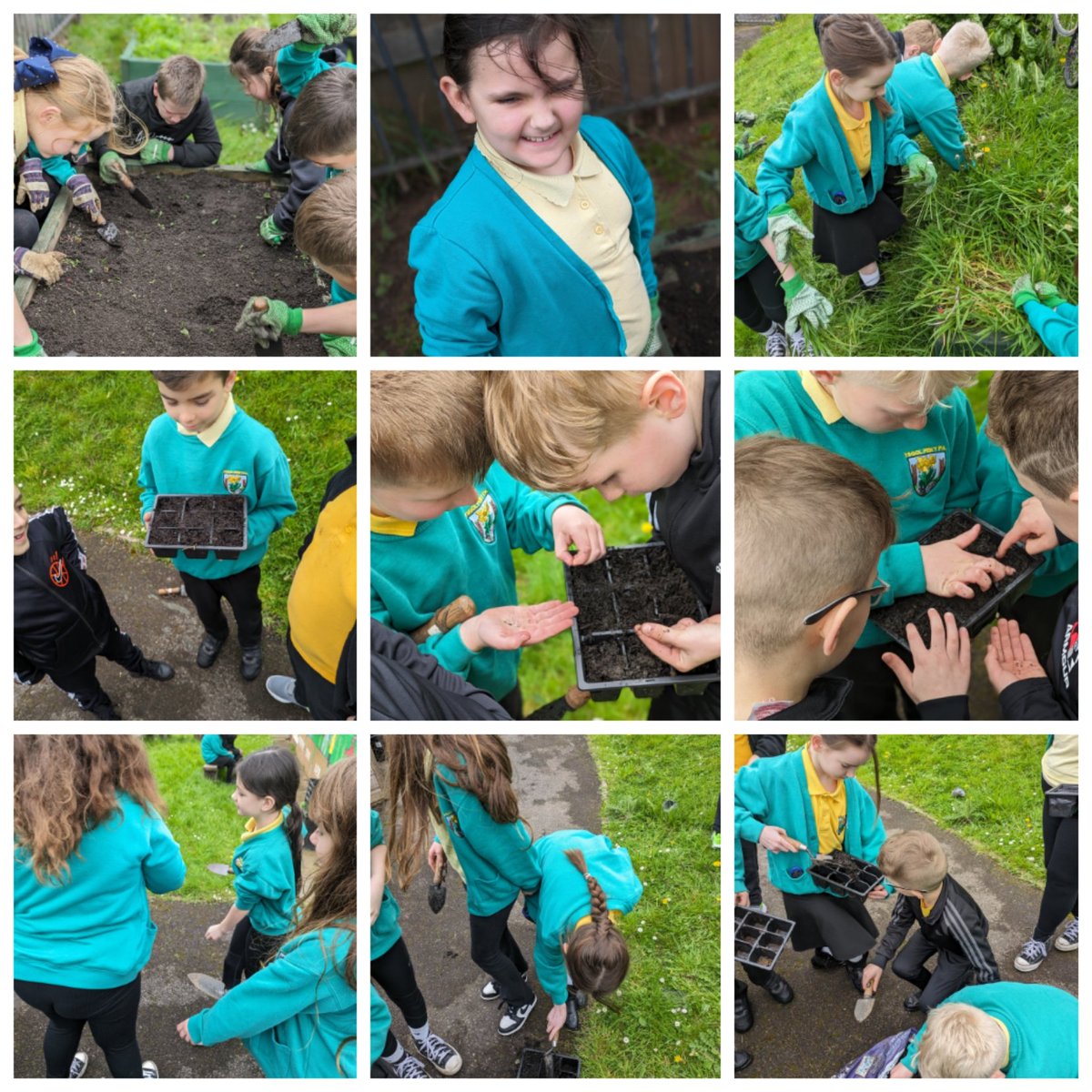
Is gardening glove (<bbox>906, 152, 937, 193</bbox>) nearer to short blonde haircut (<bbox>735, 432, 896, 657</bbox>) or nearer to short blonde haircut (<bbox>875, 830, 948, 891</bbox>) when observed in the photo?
short blonde haircut (<bbox>735, 432, 896, 657</bbox>)

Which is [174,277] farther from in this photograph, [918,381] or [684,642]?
[918,381]

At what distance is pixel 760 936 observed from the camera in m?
2.33

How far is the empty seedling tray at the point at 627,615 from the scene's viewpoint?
2203mm

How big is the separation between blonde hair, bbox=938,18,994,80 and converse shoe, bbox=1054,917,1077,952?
2.07 meters

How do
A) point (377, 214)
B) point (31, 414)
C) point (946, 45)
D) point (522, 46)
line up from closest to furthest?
point (522, 46) → point (946, 45) → point (31, 414) → point (377, 214)

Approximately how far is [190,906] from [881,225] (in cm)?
248

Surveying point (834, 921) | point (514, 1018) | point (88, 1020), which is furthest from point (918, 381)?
A: point (88, 1020)

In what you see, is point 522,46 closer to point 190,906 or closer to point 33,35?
point 33,35

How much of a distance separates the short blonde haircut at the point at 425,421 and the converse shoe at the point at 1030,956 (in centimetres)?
181

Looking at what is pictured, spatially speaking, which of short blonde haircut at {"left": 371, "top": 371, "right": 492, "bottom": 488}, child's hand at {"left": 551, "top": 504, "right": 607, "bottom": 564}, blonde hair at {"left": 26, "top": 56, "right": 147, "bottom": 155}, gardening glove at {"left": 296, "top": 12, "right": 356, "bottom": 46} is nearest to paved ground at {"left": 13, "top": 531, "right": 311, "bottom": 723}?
short blonde haircut at {"left": 371, "top": 371, "right": 492, "bottom": 488}

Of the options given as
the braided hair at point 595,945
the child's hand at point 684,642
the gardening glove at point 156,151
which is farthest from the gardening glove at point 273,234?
the braided hair at point 595,945

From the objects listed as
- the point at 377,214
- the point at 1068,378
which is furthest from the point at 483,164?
the point at 377,214

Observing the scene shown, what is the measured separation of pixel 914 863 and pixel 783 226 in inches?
62.3

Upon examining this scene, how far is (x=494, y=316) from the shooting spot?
85.8 inches
